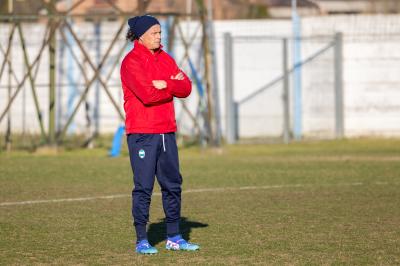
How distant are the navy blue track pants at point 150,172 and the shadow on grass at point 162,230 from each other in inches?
26.1

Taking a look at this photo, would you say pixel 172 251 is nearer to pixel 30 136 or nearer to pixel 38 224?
pixel 38 224

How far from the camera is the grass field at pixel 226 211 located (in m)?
9.12

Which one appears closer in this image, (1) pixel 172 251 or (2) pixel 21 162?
(1) pixel 172 251

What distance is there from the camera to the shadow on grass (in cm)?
1012

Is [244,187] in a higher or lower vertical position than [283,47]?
lower

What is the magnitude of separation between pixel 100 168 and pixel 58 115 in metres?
9.56

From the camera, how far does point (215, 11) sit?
30.1 metres

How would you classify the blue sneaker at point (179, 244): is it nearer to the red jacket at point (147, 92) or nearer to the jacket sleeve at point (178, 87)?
the red jacket at point (147, 92)

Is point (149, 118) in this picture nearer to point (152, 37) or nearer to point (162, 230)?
point (152, 37)

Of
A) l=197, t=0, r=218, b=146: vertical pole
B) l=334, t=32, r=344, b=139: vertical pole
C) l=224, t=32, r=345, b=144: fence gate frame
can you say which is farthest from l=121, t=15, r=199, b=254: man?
l=334, t=32, r=344, b=139: vertical pole

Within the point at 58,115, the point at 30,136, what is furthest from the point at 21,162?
the point at 58,115

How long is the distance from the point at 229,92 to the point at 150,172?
58.1 ft

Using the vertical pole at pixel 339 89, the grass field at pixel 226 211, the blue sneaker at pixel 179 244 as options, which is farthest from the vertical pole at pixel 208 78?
the blue sneaker at pixel 179 244

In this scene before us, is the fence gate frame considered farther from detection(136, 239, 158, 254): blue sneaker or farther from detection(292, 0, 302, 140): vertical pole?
detection(136, 239, 158, 254): blue sneaker
